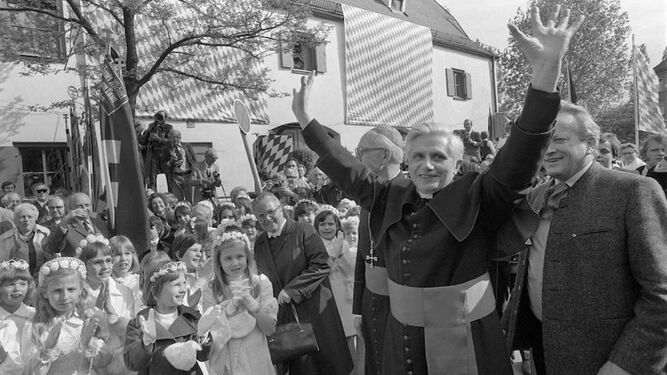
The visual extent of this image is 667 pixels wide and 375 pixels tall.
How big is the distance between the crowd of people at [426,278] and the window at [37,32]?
7.66 metres

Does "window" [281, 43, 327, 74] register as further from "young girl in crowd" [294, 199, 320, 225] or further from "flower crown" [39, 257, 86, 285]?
"flower crown" [39, 257, 86, 285]

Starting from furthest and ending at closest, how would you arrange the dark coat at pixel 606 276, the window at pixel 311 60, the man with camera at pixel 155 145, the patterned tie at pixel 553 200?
the window at pixel 311 60 → the man with camera at pixel 155 145 → the patterned tie at pixel 553 200 → the dark coat at pixel 606 276

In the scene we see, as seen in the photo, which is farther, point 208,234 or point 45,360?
point 208,234

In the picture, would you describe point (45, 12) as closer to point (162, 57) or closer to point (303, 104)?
point (162, 57)

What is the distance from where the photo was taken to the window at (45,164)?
11.8 metres

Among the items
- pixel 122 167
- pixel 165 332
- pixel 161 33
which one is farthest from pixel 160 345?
pixel 161 33

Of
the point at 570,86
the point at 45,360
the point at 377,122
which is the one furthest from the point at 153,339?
the point at 377,122

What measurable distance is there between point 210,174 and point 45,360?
6618 mm

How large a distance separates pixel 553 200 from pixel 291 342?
204 cm

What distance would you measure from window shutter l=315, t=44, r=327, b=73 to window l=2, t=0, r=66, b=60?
7.41 m

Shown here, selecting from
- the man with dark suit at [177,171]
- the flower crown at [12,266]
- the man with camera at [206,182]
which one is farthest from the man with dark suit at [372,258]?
the man with dark suit at [177,171]

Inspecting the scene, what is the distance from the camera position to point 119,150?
4.73 metres

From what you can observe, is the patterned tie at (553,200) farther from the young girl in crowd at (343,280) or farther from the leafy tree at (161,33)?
the leafy tree at (161,33)

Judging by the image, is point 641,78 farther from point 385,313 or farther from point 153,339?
point 153,339
